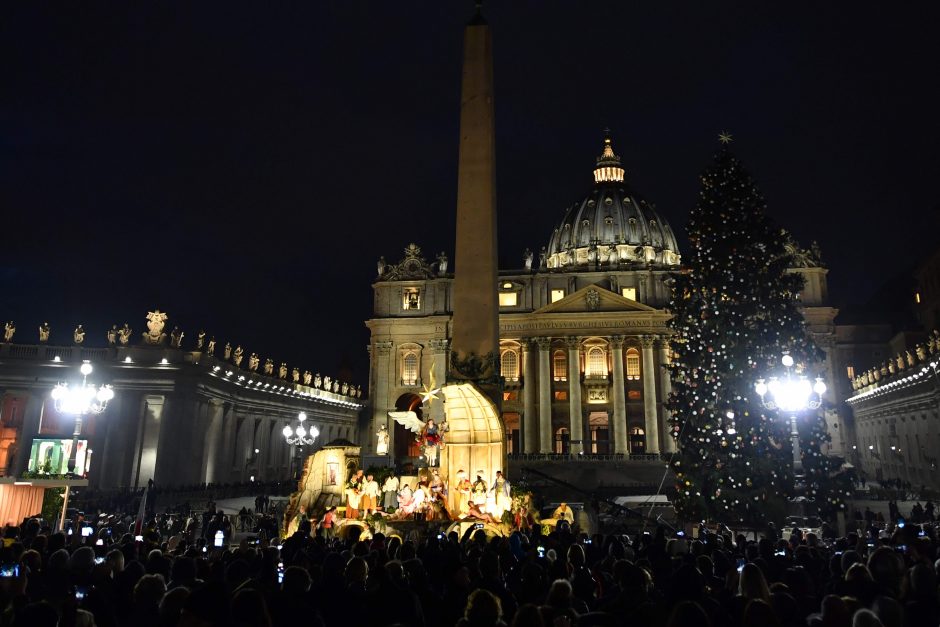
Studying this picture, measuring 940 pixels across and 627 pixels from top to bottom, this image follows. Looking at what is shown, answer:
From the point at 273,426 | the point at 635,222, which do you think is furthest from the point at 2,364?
the point at 635,222

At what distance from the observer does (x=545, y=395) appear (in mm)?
65375

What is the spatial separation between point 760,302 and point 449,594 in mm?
14349

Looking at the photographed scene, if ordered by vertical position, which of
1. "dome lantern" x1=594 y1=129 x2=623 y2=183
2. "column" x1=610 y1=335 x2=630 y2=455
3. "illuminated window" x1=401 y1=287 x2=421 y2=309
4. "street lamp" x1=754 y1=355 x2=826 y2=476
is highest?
"dome lantern" x1=594 y1=129 x2=623 y2=183

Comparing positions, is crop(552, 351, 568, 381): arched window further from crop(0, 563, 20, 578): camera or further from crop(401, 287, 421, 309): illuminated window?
crop(0, 563, 20, 578): camera

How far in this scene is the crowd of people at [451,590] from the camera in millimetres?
4363

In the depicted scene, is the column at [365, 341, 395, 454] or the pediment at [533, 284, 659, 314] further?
the column at [365, 341, 395, 454]

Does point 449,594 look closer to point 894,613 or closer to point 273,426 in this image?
point 894,613

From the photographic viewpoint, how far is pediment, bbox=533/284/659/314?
64750mm

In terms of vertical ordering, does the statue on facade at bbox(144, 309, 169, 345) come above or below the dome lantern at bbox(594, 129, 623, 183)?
below

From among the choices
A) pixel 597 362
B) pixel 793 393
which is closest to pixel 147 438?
pixel 793 393

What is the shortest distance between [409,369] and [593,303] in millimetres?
20890

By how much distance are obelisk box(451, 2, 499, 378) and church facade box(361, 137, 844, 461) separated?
137 feet

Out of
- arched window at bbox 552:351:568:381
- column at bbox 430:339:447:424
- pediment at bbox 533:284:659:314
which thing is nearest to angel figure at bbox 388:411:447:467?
column at bbox 430:339:447:424

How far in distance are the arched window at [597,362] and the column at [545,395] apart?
4635mm
